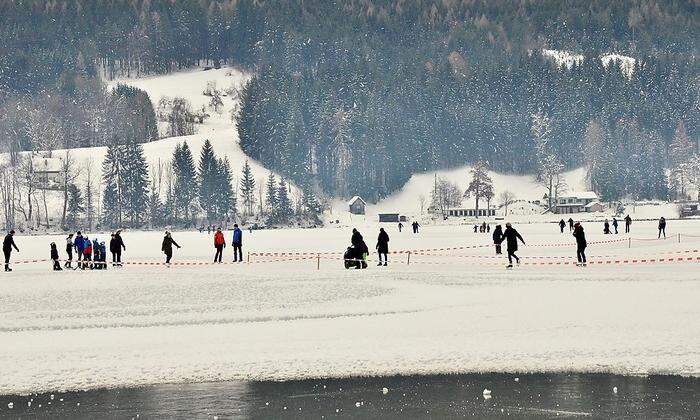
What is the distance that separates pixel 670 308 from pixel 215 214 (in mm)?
136556

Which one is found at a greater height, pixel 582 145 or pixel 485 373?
pixel 582 145

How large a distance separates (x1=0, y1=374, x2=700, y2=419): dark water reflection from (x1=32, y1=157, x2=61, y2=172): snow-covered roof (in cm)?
15708

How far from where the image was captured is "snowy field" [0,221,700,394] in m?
16.1

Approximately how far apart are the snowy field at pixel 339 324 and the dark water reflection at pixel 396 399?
2.10 feet

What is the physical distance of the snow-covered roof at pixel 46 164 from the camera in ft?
542

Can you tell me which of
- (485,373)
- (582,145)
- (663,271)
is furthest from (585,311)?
(582,145)

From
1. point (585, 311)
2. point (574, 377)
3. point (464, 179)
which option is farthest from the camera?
point (464, 179)

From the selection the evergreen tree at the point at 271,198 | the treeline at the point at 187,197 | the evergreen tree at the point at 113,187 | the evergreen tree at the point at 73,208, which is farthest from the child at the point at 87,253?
the evergreen tree at the point at 271,198

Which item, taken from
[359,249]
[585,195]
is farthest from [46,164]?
[359,249]

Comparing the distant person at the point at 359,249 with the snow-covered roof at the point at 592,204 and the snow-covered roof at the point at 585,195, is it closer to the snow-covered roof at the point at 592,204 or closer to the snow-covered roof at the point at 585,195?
the snow-covered roof at the point at 592,204

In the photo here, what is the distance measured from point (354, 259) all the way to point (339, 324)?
15.1m

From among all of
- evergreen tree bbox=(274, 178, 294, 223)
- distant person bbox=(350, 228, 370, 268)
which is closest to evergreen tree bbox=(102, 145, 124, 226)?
evergreen tree bbox=(274, 178, 294, 223)

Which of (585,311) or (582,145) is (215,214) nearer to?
(582,145)

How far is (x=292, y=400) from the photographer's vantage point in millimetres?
13945
